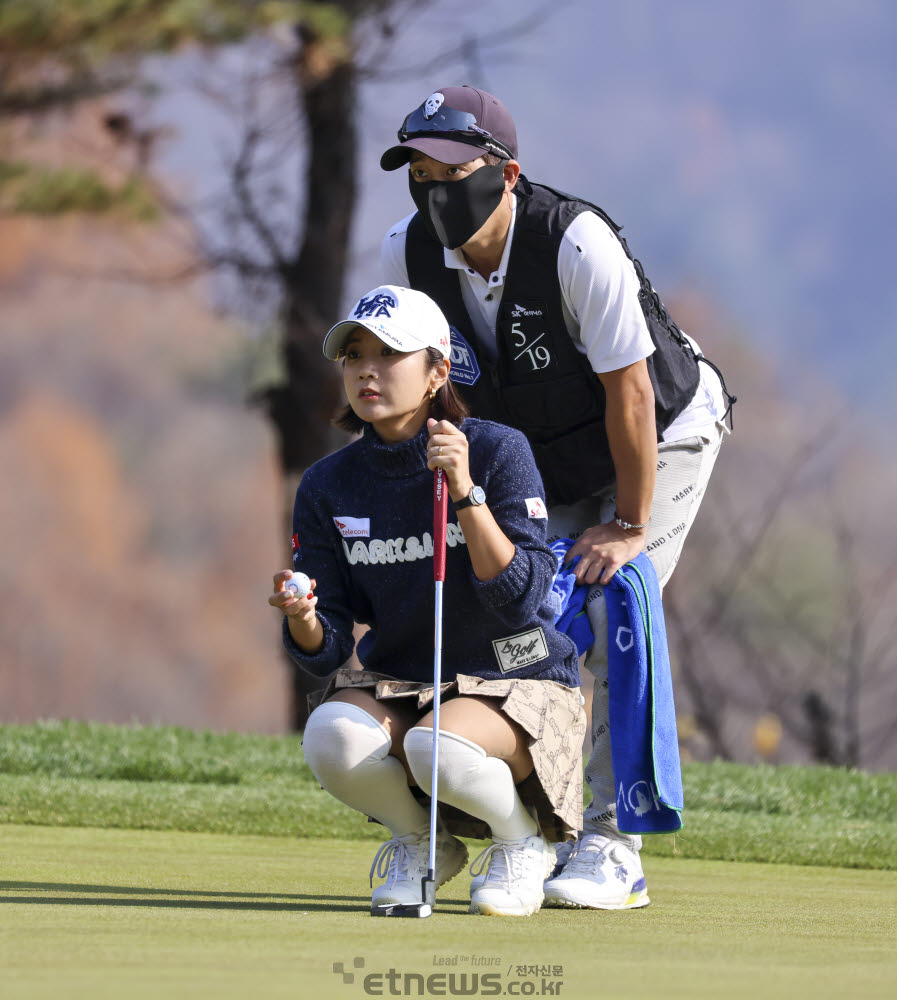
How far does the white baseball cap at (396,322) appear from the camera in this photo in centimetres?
296

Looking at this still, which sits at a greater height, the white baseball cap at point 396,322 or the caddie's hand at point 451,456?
the white baseball cap at point 396,322

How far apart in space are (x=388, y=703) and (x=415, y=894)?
351 mm

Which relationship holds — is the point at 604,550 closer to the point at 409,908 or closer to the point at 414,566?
the point at 414,566

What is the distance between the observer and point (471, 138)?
10.8ft

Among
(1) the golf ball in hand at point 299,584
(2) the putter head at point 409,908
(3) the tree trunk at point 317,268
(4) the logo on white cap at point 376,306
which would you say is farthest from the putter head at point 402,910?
(3) the tree trunk at point 317,268

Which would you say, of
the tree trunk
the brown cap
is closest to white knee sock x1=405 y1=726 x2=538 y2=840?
the brown cap

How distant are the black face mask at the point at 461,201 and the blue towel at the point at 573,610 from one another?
690 millimetres

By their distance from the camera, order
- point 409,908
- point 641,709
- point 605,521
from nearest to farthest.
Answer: point 409,908 < point 641,709 < point 605,521

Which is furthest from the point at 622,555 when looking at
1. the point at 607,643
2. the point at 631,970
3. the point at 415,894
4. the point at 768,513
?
the point at 768,513

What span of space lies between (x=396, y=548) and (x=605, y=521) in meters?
0.70

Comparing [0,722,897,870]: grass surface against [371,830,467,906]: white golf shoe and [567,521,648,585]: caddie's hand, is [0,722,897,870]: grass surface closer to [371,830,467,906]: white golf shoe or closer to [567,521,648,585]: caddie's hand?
[567,521,648,585]: caddie's hand

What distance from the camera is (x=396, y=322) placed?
298 cm

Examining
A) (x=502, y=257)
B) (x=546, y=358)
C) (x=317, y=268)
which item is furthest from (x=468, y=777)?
(x=317, y=268)

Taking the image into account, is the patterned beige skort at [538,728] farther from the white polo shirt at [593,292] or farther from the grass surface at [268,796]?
the grass surface at [268,796]
